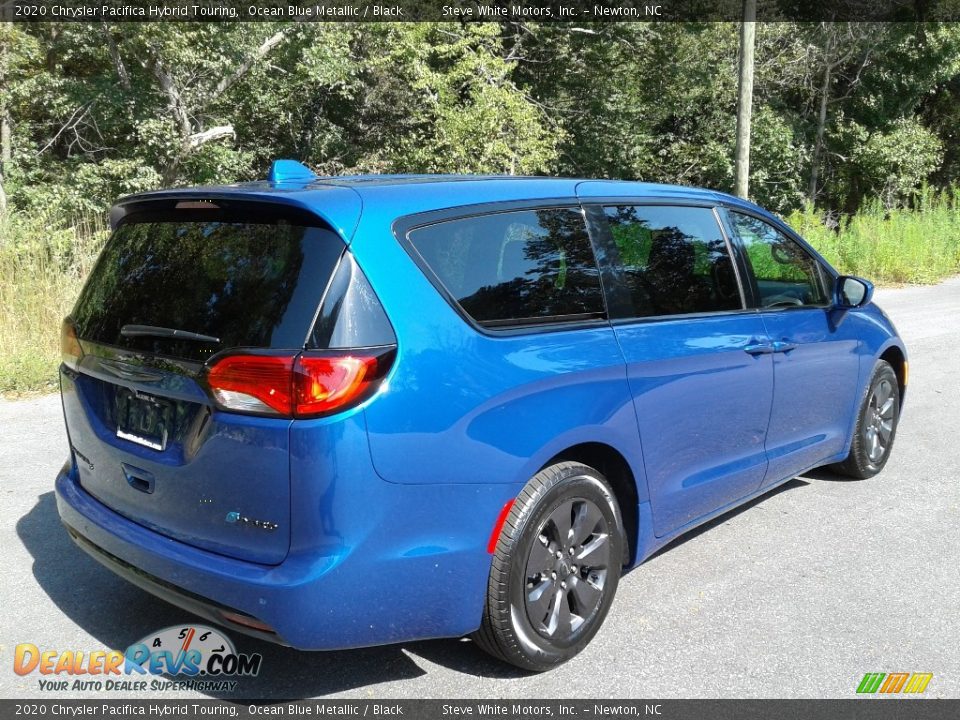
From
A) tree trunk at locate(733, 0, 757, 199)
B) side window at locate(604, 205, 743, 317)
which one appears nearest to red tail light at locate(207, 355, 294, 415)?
side window at locate(604, 205, 743, 317)

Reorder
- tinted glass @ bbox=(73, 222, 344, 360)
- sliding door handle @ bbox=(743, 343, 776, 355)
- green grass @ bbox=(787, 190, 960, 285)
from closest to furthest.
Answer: tinted glass @ bbox=(73, 222, 344, 360) < sliding door handle @ bbox=(743, 343, 776, 355) < green grass @ bbox=(787, 190, 960, 285)

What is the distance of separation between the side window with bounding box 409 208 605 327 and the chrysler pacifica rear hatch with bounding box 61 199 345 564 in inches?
17.8

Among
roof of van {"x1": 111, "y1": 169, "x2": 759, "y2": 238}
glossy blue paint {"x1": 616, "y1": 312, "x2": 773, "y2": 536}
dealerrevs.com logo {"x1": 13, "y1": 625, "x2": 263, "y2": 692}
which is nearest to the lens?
roof of van {"x1": 111, "y1": 169, "x2": 759, "y2": 238}

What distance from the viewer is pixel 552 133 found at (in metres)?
22.8

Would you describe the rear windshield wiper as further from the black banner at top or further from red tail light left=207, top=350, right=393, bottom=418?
the black banner at top

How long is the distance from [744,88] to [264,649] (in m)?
13.8

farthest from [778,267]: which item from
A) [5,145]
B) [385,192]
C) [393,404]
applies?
[5,145]

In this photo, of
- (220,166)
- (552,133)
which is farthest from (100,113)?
(552,133)

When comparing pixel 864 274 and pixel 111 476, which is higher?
pixel 111 476

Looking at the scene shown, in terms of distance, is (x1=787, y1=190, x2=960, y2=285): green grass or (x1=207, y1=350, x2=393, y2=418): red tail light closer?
(x1=207, y1=350, x2=393, y2=418): red tail light

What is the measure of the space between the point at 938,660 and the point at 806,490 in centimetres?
204

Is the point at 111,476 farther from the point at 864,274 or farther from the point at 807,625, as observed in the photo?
the point at 864,274

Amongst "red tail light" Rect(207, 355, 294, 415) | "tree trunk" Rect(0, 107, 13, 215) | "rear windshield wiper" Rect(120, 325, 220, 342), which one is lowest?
"red tail light" Rect(207, 355, 294, 415)

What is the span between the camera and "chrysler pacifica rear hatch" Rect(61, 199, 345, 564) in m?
2.61
